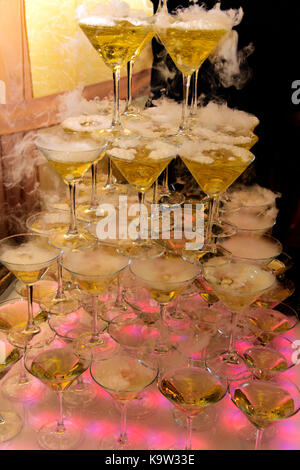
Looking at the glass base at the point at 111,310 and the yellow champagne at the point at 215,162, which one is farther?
the glass base at the point at 111,310

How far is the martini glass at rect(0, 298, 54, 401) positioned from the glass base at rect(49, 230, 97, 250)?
0.25 m

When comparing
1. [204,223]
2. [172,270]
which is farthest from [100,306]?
[204,223]

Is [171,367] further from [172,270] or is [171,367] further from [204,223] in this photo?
[204,223]

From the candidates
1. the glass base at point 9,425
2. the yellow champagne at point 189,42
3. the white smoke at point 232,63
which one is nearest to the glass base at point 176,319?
the glass base at point 9,425

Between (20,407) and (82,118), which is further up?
(82,118)

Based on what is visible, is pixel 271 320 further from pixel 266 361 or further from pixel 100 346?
pixel 100 346

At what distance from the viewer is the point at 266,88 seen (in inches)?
83.2

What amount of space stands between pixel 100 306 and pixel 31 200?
0.95m

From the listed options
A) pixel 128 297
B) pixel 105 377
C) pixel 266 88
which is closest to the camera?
pixel 105 377

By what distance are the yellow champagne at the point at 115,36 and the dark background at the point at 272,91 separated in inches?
27.3

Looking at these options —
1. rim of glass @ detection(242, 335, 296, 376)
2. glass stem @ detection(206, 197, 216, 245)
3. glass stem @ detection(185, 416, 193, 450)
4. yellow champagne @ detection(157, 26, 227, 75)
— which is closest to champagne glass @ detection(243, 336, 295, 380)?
rim of glass @ detection(242, 335, 296, 376)

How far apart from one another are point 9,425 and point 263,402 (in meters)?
0.62

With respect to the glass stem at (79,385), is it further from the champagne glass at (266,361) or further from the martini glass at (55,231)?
the champagne glass at (266,361)

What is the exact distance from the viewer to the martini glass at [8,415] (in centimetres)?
117
